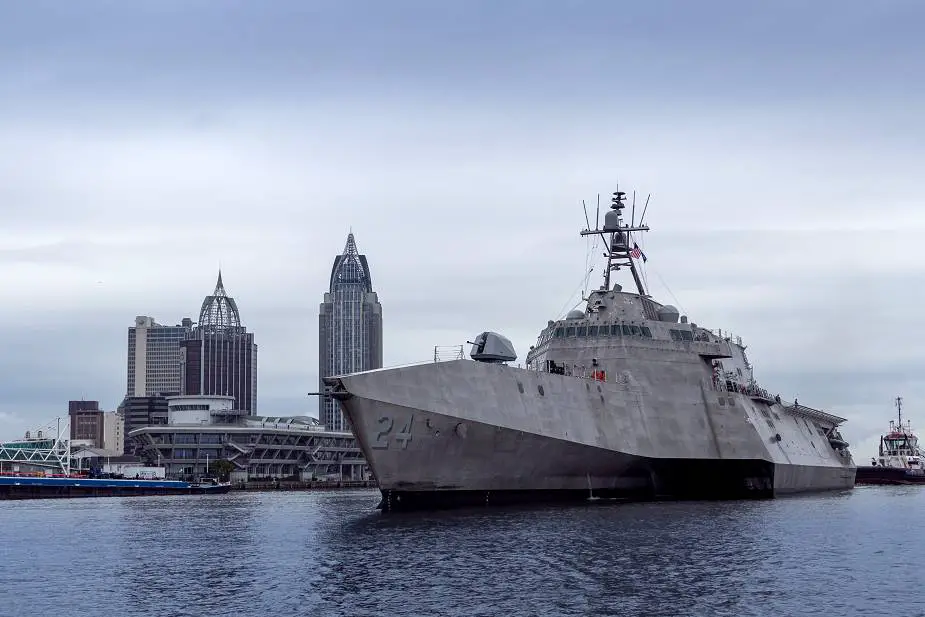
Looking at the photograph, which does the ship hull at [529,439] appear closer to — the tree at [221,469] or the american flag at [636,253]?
the american flag at [636,253]

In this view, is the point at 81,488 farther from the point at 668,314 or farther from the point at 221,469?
the point at 668,314

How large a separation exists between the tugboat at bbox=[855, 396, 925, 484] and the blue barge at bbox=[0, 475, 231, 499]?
68.9m

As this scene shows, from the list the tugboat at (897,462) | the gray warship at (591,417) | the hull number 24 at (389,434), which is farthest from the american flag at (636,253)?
the tugboat at (897,462)

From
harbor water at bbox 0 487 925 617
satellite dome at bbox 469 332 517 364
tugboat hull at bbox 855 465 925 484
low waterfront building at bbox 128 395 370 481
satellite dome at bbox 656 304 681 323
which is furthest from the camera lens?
low waterfront building at bbox 128 395 370 481

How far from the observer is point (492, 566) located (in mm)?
27953

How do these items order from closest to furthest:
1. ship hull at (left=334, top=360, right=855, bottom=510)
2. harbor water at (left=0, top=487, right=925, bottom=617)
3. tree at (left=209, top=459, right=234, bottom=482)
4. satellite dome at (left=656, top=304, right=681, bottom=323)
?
harbor water at (left=0, top=487, right=925, bottom=617) → ship hull at (left=334, top=360, right=855, bottom=510) → satellite dome at (left=656, top=304, right=681, bottom=323) → tree at (left=209, top=459, right=234, bottom=482)

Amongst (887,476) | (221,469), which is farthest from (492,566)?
(221,469)

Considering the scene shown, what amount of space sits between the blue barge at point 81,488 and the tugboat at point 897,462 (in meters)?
68.9

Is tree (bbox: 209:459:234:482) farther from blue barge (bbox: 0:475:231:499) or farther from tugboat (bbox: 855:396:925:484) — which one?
tugboat (bbox: 855:396:925:484)

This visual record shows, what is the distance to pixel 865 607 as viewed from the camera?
919 inches

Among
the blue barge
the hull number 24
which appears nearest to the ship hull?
the hull number 24

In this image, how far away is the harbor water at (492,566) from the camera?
930 inches

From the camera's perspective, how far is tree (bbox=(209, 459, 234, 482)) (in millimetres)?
130188

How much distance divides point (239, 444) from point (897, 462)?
83006mm
